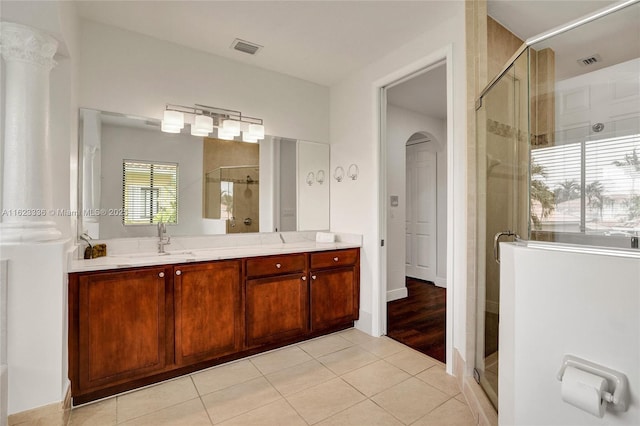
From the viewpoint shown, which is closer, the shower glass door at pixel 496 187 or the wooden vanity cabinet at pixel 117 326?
the shower glass door at pixel 496 187

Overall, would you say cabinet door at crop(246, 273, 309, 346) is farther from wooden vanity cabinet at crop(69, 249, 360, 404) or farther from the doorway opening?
the doorway opening

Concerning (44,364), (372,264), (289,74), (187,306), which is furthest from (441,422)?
(289,74)

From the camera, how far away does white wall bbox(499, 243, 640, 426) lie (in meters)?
1.06

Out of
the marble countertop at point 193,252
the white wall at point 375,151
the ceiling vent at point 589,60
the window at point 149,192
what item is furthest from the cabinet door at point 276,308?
the ceiling vent at point 589,60

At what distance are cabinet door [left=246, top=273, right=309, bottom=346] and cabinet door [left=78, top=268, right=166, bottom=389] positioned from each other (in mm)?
669

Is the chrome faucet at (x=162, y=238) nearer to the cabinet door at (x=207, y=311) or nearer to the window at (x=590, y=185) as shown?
the cabinet door at (x=207, y=311)

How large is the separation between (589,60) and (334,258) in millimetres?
2309

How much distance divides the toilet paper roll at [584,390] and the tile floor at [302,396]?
3.01 feet

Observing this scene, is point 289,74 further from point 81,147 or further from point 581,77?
point 581,77

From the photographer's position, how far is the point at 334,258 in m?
3.10

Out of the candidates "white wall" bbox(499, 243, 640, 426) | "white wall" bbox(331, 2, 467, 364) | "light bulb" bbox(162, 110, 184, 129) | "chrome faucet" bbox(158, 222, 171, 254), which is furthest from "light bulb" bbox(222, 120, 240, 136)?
"white wall" bbox(499, 243, 640, 426)

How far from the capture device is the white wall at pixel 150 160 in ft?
8.18

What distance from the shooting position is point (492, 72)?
226 centimetres

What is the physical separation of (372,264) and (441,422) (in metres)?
1.51
